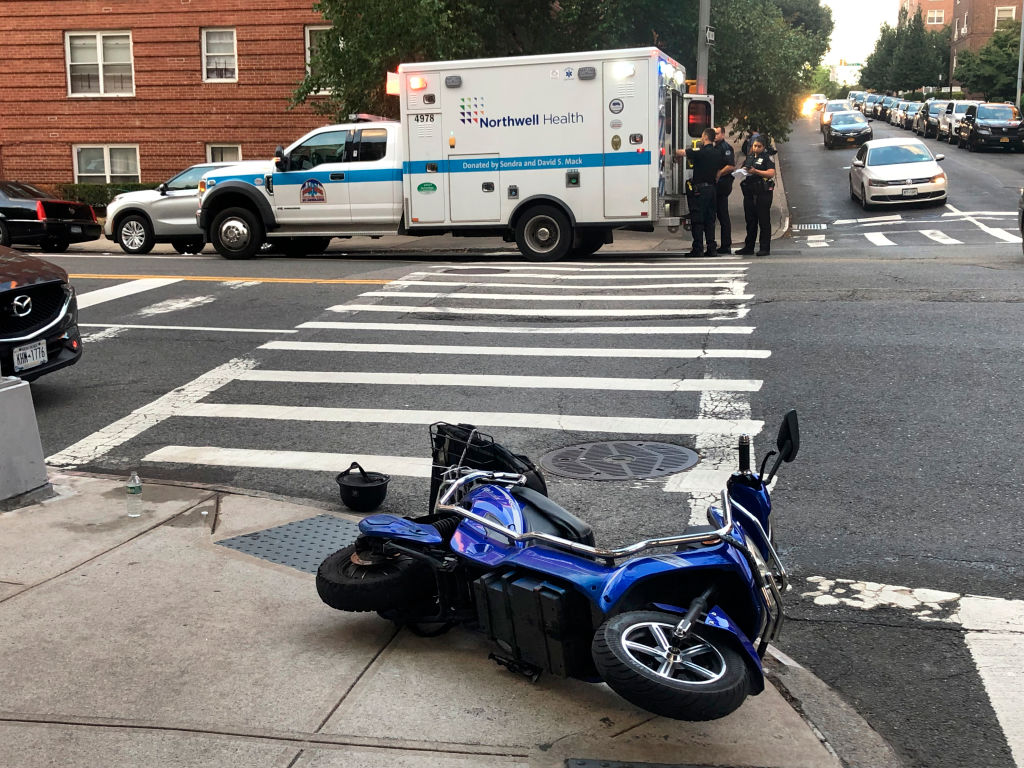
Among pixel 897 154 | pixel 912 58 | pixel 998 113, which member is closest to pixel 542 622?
pixel 897 154

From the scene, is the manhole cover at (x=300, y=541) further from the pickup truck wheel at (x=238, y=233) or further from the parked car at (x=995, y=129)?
the parked car at (x=995, y=129)

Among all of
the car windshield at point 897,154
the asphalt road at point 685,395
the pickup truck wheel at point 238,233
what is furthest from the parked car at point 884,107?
the pickup truck wheel at point 238,233

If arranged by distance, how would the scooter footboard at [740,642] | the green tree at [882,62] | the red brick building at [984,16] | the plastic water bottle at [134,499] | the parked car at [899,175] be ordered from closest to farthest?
the scooter footboard at [740,642] → the plastic water bottle at [134,499] → the parked car at [899,175] → the red brick building at [984,16] → the green tree at [882,62]

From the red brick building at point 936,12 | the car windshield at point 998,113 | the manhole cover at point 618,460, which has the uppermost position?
the red brick building at point 936,12

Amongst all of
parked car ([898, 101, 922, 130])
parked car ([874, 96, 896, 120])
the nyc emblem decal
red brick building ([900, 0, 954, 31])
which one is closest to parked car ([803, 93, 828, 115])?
parked car ([874, 96, 896, 120])

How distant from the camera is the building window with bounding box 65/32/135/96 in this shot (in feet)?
103

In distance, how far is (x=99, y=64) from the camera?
103 feet

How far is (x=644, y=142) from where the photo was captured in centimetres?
1728

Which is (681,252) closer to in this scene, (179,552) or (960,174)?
(179,552)

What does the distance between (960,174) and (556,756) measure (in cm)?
3620

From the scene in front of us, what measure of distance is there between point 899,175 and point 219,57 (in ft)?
60.5

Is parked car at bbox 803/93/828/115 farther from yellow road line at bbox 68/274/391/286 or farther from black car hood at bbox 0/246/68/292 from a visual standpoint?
black car hood at bbox 0/246/68/292

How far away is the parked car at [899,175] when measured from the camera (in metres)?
27.5

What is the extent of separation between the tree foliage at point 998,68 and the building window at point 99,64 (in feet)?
184
